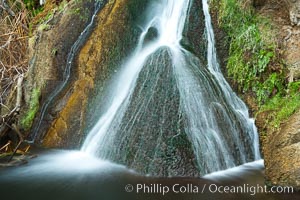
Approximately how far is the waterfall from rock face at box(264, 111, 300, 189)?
72cm

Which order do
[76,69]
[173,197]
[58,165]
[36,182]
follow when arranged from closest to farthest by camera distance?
[173,197] < [36,182] < [58,165] < [76,69]

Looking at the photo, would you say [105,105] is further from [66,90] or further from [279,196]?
[279,196]

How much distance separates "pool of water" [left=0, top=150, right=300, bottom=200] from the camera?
15.4 feet

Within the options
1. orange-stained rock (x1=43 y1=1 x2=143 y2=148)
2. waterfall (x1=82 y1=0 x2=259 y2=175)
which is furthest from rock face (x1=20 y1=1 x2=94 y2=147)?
waterfall (x1=82 y1=0 x2=259 y2=175)

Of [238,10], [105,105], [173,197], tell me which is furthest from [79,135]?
[238,10]

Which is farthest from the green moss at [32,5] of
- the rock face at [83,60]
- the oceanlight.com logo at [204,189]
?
the oceanlight.com logo at [204,189]

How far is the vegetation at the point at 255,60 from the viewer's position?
6468 mm

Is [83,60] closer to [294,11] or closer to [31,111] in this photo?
[31,111]

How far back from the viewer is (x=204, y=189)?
4.81 metres

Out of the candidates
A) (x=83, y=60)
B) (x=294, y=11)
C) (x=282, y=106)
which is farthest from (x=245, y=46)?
(x=83, y=60)

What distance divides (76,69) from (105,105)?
130 cm

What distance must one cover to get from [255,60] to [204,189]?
3295 millimetres

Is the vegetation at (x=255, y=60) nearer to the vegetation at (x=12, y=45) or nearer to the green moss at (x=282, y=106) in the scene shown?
the green moss at (x=282, y=106)

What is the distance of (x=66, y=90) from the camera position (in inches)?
294
